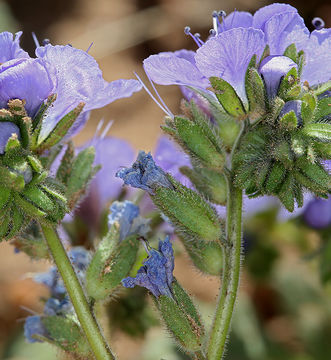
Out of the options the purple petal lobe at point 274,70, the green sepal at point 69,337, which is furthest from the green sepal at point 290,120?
the green sepal at point 69,337

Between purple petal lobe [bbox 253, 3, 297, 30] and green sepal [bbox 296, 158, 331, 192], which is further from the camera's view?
purple petal lobe [bbox 253, 3, 297, 30]

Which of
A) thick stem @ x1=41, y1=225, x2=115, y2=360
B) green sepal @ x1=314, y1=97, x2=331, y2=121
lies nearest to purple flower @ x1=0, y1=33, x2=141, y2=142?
thick stem @ x1=41, y1=225, x2=115, y2=360

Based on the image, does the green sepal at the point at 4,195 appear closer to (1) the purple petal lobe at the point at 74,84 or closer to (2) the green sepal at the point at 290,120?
(1) the purple petal lobe at the point at 74,84

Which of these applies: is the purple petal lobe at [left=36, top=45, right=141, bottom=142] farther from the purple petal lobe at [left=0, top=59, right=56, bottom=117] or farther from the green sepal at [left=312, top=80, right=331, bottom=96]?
the green sepal at [left=312, top=80, right=331, bottom=96]

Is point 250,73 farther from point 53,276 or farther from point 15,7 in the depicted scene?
point 15,7

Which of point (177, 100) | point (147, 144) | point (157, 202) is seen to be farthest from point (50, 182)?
point (177, 100)

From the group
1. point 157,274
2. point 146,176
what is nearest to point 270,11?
point 146,176
